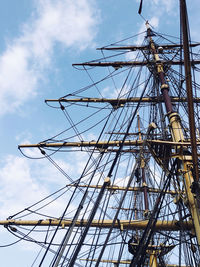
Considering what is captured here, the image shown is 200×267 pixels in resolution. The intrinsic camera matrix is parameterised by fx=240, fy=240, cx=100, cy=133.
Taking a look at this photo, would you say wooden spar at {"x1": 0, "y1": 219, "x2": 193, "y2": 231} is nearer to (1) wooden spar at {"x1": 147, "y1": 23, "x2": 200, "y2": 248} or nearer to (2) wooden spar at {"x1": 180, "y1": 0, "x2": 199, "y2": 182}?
(1) wooden spar at {"x1": 147, "y1": 23, "x2": 200, "y2": 248}

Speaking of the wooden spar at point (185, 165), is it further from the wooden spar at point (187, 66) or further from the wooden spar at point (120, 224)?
the wooden spar at point (120, 224)

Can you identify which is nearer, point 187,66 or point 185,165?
point 187,66

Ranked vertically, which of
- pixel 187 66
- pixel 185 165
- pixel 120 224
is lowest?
pixel 120 224

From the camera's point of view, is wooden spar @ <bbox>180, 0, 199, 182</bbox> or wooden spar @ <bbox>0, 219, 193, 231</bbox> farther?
wooden spar @ <bbox>0, 219, 193, 231</bbox>

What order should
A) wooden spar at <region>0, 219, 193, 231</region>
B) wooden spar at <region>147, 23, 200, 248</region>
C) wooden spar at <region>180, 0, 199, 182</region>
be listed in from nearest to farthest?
1. wooden spar at <region>180, 0, 199, 182</region>
2. wooden spar at <region>147, 23, 200, 248</region>
3. wooden spar at <region>0, 219, 193, 231</region>

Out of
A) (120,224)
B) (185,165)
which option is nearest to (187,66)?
(185,165)

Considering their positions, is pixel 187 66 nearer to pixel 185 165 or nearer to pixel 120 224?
pixel 185 165

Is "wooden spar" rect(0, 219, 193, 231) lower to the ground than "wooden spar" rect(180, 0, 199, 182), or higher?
lower

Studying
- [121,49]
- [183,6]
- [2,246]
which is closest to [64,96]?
[121,49]

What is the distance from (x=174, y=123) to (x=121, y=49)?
6342mm

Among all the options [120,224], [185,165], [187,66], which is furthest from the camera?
[120,224]

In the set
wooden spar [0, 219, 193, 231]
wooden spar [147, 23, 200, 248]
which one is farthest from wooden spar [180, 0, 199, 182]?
wooden spar [0, 219, 193, 231]

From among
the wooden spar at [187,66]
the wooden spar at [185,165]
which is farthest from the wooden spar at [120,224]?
the wooden spar at [187,66]

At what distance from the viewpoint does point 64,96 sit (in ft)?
31.4
